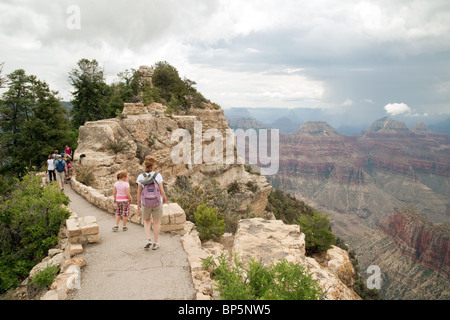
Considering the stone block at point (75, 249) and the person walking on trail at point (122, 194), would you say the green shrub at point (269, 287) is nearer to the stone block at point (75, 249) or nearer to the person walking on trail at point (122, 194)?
the stone block at point (75, 249)

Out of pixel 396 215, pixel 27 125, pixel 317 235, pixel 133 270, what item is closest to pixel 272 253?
pixel 317 235

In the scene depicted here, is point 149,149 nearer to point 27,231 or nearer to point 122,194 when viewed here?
point 27,231

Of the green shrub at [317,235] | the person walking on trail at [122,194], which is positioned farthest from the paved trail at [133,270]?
the green shrub at [317,235]

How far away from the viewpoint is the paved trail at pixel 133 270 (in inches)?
181

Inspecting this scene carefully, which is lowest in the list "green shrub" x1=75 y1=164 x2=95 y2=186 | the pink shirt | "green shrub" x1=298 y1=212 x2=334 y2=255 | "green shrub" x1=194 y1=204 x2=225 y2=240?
"green shrub" x1=298 y1=212 x2=334 y2=255

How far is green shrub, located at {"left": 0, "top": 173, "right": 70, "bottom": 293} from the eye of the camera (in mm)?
7062

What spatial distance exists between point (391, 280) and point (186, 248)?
203 feet

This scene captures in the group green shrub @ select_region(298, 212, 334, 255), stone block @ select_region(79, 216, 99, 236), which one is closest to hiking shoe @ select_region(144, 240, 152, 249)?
stone block @ select_region(79, 216, 99, 236)

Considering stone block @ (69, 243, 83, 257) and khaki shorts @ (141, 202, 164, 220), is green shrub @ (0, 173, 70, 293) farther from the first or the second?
khaki shorts @ (141, 202, 164, 220)

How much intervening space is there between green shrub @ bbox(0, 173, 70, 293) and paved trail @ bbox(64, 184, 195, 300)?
145 centimetres

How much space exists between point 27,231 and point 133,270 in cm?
463

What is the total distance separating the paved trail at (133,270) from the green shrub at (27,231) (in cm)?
145

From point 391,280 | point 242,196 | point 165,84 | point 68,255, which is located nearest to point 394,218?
point 391,280
